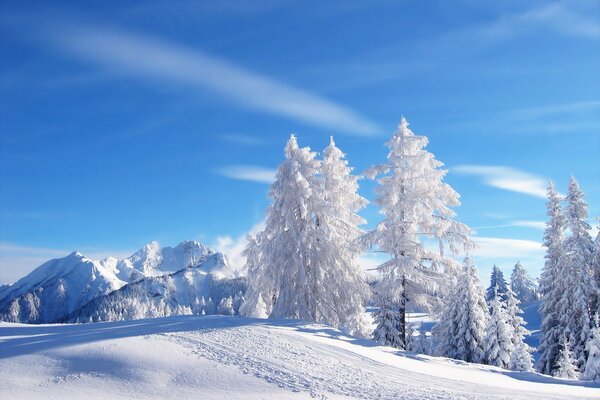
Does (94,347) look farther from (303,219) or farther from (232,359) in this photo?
(303,219)

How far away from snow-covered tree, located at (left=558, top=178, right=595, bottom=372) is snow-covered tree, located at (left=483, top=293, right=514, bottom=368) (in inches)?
171

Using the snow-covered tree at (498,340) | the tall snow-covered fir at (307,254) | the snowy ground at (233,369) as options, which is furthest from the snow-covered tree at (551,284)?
the snowy ground at (233,369)

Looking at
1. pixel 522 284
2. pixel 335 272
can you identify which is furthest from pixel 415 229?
pixel 522 284

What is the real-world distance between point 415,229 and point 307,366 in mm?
10613

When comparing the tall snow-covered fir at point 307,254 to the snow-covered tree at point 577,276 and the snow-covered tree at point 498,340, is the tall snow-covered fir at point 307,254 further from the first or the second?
the snow-covered tree at point 577,276

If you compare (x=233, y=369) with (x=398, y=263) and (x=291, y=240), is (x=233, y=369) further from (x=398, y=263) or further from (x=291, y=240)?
(x=291, y=240)

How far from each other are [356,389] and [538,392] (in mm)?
5943

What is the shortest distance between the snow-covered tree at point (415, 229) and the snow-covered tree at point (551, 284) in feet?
50.5

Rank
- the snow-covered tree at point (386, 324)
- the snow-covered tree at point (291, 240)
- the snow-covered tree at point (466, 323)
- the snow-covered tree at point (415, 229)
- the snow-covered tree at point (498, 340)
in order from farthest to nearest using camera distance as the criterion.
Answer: the snow-covered tree at point (466, 323), the snow-covered tree at point (498, 340), the snow-covered tree at point (386, 324), the snow-covered tree at point (291, 240), the snow-covered tree at point (415, 229)

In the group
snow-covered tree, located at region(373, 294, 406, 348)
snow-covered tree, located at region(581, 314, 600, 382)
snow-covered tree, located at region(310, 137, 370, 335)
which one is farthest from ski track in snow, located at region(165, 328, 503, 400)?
snow-covered tree, located at region(581, 314, 600, 382)

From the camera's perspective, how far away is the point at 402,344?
76.1ft

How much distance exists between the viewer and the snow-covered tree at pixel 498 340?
34.4 meters

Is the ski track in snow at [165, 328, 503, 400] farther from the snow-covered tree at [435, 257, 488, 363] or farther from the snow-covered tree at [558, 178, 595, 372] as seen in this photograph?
the snow-covered tree at [435, 257, 488, 363]

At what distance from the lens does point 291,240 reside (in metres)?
25.8
